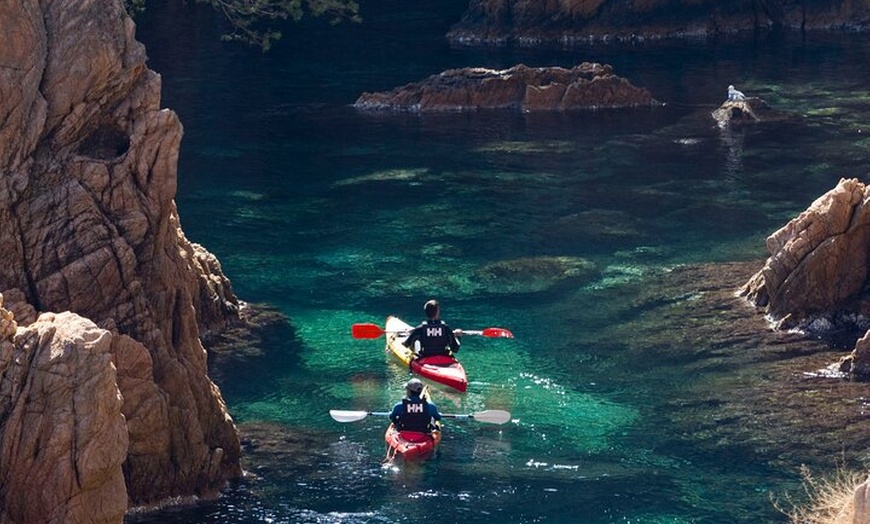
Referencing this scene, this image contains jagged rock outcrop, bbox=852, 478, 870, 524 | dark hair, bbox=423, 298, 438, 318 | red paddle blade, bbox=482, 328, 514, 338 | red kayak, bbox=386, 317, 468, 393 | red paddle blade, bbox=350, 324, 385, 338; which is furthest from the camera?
red paddle blade, bbox=350, 324, 385, 338

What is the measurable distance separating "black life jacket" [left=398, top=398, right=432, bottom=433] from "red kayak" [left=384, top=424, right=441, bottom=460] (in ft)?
0.24

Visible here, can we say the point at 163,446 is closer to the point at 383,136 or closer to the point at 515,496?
the point at 515,496

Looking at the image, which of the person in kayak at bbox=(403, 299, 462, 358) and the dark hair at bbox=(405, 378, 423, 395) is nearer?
the dark hair at bbox=(405, 378, 423, 395)

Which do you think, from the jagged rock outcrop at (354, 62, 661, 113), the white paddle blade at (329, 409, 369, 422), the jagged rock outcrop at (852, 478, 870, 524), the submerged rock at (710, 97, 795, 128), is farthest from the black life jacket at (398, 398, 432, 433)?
the jagged rock outcrop at (354, 62, 661, 113)

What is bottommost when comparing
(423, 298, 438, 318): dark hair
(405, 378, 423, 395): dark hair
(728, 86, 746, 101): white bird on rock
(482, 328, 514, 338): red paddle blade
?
(482, 328, 514, 338): red paddle blade

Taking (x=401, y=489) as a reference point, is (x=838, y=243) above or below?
above

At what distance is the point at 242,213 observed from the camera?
3566 centimetres

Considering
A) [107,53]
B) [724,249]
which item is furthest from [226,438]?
[724,249]

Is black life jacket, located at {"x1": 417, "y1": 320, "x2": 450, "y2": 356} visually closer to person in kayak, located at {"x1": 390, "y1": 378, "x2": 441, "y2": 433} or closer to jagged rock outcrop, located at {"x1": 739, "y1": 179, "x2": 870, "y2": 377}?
person in kayak, located at {"x1": 390, "y1": 378, "x2": 441, "y2": 433}

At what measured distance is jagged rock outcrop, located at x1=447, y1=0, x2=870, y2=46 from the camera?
5609cm

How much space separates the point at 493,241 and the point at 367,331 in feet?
24.9

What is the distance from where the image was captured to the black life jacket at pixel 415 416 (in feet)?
Result: 70.2

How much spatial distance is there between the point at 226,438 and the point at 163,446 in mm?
1442

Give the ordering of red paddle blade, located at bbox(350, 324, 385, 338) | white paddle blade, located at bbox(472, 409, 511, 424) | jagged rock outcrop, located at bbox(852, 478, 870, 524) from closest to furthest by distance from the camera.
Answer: jagged rock outcrop, located at bbox(852, 478, 870, 524), white paddle blade, located at bbox(472, 409, 511, 424), red paddle blade, located at bbox(350, 324, 385, 338)
